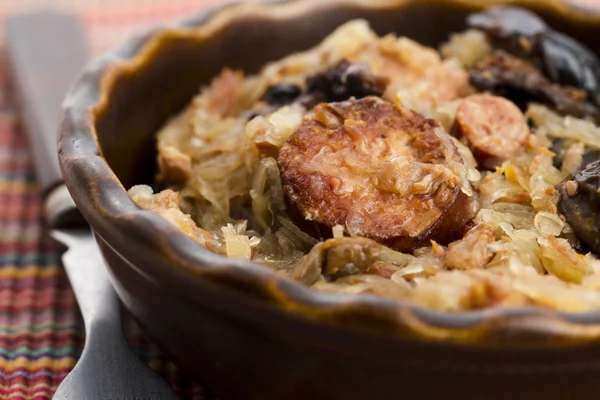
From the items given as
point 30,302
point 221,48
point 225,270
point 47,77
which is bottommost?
point 30,302

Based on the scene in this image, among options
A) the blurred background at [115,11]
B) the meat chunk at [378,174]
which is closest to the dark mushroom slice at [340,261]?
the meat chunk at [378,174]

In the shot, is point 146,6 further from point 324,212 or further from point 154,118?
→ point 324,212

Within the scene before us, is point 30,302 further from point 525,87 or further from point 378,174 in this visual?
point 525,87

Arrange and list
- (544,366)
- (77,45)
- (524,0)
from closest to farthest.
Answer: (544,366), (524,0), (77,45)

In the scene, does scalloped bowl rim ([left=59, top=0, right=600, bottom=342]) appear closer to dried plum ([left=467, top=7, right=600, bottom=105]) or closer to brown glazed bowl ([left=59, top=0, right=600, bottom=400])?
brown glazed bowl ([left=59, top=0, right=600, bottom=400])

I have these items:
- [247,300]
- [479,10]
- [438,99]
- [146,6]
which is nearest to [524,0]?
[479,10]

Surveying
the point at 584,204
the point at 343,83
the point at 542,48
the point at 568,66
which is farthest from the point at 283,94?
the point at 584,204
